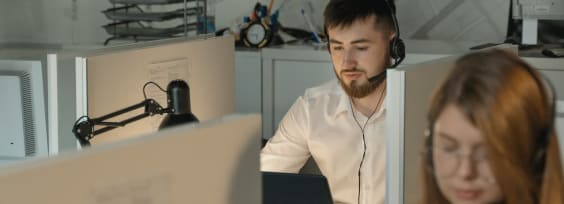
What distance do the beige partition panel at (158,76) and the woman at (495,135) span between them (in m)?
0.82

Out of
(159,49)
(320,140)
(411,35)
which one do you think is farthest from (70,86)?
Result: (411,35)

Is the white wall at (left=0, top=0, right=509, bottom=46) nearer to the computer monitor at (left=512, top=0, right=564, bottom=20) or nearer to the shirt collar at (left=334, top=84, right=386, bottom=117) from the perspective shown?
the computer monitor at (left=512, top=0, right=564, bottom=20)

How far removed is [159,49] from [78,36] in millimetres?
2523

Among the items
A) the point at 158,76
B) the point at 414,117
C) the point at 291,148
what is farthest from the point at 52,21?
the point at 414,117

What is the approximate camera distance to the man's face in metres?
2.32

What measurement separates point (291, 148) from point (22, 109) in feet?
2.27

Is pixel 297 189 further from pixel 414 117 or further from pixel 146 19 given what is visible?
pixel 146 19

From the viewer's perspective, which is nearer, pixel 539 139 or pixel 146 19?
pixel 539 139

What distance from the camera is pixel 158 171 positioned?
99 centimetres

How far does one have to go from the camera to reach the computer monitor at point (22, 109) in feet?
7.38

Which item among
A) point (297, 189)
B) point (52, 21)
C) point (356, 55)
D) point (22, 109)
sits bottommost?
point (297, 189)

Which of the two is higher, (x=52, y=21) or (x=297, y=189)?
(x=52, y=21)

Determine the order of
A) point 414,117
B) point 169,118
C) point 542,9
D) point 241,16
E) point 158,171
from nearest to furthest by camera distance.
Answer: point 158,171 → point 169,118 → point 414,117 → point 542,9 → point 241,16

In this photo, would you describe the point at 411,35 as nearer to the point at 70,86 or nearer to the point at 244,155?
the point at 70,86
